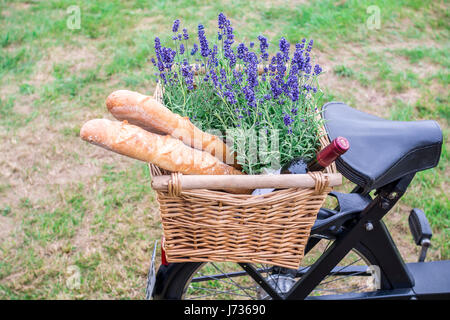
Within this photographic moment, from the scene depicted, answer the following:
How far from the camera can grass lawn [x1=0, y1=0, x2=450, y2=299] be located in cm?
265

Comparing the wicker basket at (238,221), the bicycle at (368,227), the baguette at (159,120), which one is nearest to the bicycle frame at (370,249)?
the bicycle at (368,227)

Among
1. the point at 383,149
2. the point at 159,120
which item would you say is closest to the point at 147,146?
the point at 159,120

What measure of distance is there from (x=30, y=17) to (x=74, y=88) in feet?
5.74

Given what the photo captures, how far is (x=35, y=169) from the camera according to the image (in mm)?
3256

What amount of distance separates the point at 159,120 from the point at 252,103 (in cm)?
31

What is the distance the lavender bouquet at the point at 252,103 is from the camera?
1.40 meters

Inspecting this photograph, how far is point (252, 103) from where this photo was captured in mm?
1407

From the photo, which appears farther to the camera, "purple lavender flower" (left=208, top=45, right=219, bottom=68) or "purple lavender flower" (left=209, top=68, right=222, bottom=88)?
"purple lavender flower" (left=208, top=45, right=219, bottom=68)

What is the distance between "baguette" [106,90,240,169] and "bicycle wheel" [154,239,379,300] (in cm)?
63

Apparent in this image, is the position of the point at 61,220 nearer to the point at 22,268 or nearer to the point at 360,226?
the point at 22,268

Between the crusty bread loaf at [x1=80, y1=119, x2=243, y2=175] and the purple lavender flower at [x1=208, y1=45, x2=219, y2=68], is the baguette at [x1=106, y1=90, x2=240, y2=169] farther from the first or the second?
the purple lavender flower at [x1=208, y1=45, x2=219, y2=68]

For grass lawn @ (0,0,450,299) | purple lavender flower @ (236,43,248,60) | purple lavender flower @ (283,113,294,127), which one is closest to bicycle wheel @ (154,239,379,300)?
grass lawn @ (0,0,450,299)

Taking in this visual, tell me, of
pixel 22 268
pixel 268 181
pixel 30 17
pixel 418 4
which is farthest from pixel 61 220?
pixel 418 4

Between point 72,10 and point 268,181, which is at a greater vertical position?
point 72,10
